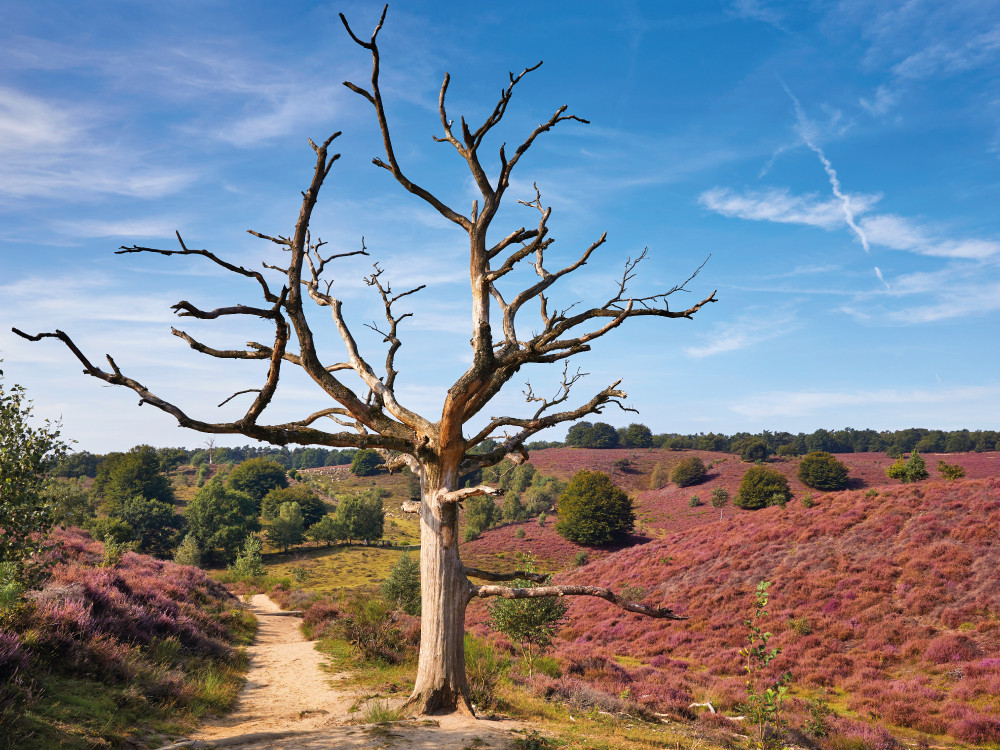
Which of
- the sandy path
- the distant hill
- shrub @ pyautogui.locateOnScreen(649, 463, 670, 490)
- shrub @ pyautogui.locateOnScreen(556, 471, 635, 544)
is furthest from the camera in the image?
shrub @ pyautogui.locateOnScreen(649, 463, 670, 490)

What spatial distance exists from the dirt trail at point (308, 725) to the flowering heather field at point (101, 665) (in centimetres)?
78

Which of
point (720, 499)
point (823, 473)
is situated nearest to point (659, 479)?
point (720, 499)

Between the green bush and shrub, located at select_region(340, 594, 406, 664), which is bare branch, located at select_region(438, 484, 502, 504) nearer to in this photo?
shrub, located at select_region(340, 594, 406, 664)

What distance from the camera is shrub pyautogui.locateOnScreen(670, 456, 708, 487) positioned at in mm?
76625

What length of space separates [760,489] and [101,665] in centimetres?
6300

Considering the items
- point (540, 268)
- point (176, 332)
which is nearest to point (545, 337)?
point (540, 268)

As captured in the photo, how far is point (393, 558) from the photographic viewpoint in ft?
212

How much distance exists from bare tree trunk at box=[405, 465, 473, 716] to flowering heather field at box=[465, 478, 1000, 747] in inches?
310

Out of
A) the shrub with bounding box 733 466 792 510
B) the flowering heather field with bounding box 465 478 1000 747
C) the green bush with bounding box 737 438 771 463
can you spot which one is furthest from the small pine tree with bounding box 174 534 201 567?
the green bush with bounding box 737 438 771 463

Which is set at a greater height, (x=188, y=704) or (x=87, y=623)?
(x=87, y=623)

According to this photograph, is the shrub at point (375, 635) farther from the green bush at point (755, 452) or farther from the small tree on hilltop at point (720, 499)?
the green bush at point (755, 452)

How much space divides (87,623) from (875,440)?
154 m

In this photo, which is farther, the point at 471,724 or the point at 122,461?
the point at 122,461

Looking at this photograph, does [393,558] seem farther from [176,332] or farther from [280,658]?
[176,332]
